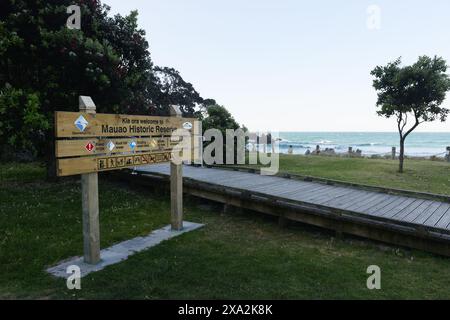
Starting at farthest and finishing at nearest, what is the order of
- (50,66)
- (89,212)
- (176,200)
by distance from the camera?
(50,66), (176,200), (89,212)

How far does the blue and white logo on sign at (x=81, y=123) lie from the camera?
18.7ft

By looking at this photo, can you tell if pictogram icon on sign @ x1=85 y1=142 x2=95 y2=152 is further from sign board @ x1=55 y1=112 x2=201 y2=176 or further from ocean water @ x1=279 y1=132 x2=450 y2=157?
ocean water @ x1=279 y1=132 x2=450 y2=157

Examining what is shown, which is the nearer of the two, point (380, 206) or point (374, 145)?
point (380, 206)

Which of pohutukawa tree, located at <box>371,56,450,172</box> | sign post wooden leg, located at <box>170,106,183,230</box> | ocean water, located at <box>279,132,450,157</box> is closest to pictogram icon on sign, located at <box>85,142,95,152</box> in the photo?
sign post wooden leg, located at <box>170,106,183,230</box>

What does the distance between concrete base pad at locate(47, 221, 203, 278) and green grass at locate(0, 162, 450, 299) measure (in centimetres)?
21

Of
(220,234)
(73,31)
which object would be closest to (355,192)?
(220,234)

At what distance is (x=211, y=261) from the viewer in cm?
611

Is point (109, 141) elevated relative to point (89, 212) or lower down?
elevated

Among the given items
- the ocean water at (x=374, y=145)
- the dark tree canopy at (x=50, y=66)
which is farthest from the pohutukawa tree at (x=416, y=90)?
the ocean water at (x=374, y=145)

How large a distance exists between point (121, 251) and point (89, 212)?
48.1 inches

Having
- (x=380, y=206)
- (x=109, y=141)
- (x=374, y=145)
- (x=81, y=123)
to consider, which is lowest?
(x=374, y=145)

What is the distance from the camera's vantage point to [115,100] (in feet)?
36.7

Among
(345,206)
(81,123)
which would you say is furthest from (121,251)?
(345,206)

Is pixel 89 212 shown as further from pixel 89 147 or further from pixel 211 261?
pixel 211 261
